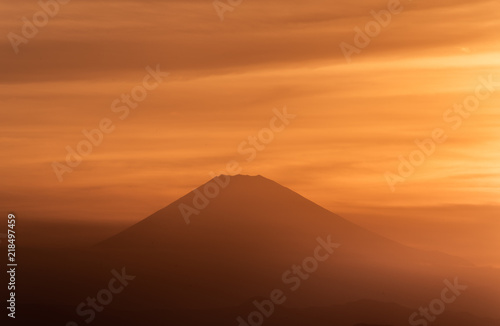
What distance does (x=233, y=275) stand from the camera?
188m

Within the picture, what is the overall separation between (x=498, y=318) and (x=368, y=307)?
1420 inches

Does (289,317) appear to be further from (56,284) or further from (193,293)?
(56,284)

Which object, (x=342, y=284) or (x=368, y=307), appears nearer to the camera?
(x=368, y=307)

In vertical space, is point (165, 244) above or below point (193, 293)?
above

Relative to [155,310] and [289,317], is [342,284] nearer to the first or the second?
[289,317]

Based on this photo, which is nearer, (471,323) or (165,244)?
(471,323)

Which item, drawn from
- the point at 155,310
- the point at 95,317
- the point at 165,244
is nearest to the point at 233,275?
the point at 165,244

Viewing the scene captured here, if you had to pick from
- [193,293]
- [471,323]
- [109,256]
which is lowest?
[471,323]

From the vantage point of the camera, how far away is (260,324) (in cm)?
16350

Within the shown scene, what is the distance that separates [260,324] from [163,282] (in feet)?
63.6

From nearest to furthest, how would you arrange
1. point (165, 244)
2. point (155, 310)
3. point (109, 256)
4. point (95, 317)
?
point (95, 317), point (155, 310), point (109, 256), point (165, 244)

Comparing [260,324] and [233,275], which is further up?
[233,275]

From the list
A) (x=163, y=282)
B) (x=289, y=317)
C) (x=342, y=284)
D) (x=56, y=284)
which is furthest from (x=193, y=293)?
(x=342, y=284)

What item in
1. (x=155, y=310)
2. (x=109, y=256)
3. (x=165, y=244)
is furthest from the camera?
(x=165, y=244)
